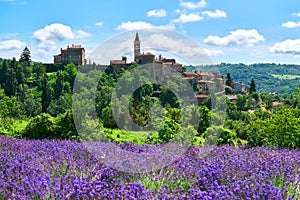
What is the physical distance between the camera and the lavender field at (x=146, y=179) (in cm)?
352

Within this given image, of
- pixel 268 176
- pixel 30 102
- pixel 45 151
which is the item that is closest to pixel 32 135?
pixel 45 151

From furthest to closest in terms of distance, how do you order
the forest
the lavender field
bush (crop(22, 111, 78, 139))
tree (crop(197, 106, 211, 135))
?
tree (crop(197, 106, 211, 135)), bush (crop(22, 111, 78, 139)), the forest, the lavender field

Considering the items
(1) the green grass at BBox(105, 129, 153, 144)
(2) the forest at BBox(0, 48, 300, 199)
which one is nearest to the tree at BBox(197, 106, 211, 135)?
(2) the forest at BBox(0, 48, 300, 199)

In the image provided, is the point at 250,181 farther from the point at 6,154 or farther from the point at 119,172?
the point at 6,154

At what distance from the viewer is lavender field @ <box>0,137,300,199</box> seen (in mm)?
3523

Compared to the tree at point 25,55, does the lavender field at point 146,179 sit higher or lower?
lower

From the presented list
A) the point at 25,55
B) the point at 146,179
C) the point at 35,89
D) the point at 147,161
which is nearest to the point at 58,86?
the point at 35,89

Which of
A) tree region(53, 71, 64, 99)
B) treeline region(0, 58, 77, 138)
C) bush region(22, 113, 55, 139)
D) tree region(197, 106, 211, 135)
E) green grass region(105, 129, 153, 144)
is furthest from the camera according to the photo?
tree region(53, 71, 64, 99)

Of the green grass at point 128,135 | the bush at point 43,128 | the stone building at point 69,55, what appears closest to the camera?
the bush at point 43,128

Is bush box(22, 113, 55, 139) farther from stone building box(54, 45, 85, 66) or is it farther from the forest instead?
stone building box(54, 45, 85, 66)

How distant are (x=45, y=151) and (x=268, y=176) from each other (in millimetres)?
3406

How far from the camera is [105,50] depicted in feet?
26.0

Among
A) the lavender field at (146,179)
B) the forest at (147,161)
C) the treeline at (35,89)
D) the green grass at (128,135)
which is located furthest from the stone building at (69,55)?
the lavender field at (146,179)

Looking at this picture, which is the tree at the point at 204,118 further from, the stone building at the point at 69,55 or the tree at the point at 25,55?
the tree at the point at 25,55
